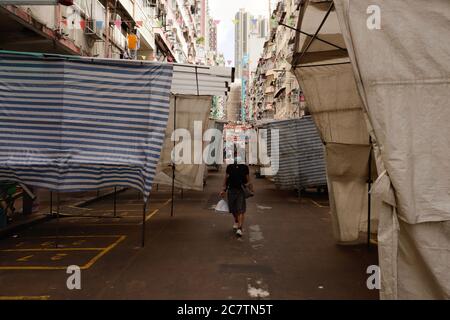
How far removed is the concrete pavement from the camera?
5547 mm

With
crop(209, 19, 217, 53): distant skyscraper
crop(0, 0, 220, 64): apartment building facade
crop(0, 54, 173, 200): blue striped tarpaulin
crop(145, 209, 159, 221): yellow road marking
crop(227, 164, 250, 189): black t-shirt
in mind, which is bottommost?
crop(145, 209, 159, 221): yellow road marking

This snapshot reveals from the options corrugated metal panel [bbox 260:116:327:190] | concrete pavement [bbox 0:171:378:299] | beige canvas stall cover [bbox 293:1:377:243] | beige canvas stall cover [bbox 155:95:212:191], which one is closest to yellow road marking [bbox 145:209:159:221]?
concrete pavement [bbox 0:171:378:299]

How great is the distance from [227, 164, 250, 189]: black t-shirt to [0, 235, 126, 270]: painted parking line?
2839 millimetres

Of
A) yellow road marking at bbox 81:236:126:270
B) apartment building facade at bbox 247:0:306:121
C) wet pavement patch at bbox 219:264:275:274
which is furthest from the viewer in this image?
apartment building facade at bbox 247:0:306:121

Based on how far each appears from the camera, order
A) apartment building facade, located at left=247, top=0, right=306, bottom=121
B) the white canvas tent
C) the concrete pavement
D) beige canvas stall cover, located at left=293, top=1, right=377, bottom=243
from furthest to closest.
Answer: apartment building facade, located at left=247, top=0, right=306, bottom=121 → the white canvas tent → beige canvas stall cover, located at left=293, top=1, right=377, bottom=243 → the concrete pavement

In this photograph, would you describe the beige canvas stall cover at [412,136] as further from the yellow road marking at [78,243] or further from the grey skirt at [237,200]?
the yellow road marking at [78,243]

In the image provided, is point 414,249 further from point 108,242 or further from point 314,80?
point 108,242

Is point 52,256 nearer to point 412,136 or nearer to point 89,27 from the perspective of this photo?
point 412,136

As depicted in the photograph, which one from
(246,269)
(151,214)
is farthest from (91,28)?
(246,269)

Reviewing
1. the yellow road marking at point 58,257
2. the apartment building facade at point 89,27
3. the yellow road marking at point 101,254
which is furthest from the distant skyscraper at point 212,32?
the yellow road marking at point 58,257

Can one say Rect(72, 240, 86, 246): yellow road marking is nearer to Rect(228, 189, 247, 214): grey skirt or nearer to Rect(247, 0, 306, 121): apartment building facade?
Rect(228, 189, 247, 214): grey skirt

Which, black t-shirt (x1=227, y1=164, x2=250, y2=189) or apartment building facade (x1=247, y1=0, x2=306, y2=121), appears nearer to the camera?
black t-shirt (x1=227, y1=164, x2=250, y2=189)

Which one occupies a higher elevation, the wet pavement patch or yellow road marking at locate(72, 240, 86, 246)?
yellow road marking at locate(72, 240, 86, 246)
